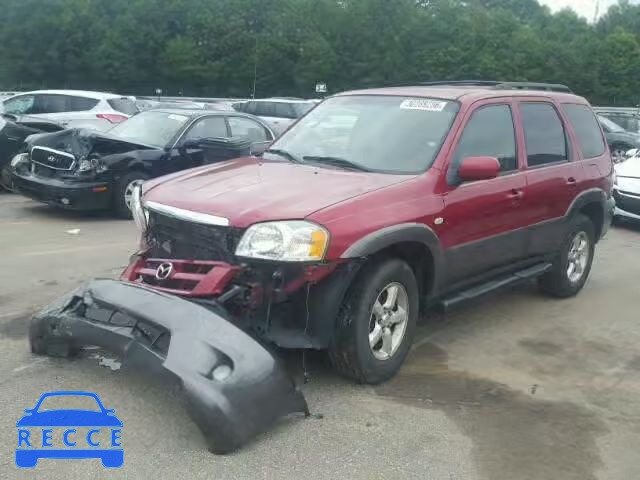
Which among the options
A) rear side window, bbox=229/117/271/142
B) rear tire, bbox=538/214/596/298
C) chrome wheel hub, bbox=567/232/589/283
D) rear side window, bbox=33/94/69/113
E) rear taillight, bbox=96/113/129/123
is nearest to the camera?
rear tire, bbox=538/214/596/298

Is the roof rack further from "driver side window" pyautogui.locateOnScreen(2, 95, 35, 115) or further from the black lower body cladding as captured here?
"driver side window" pyautogui.locateOnScreen(2, 95, 35, 115)

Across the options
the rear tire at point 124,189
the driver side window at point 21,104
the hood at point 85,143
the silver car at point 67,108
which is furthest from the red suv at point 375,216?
the driver side window at point 21,104

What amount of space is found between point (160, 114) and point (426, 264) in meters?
6.60

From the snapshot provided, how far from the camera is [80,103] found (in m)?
15.1

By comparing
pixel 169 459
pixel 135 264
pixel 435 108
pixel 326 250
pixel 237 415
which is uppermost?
pixel 435 108

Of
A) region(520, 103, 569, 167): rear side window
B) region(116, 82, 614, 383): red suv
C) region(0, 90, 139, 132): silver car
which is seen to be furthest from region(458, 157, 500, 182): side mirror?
region(0, 90, 139, 132): silver car

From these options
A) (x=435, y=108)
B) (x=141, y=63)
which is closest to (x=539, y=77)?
(x=141, y=63)

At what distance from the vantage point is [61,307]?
162 inches

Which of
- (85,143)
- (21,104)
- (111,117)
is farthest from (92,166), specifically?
(21,104)

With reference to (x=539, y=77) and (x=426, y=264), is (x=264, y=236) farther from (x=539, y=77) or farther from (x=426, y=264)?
(x=539, y=77)

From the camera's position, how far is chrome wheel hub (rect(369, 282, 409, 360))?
13.7 feet

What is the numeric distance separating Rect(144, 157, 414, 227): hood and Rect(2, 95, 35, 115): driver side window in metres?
11.5

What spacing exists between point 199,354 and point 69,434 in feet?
2.64

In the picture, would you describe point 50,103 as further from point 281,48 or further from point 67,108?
point 281,48
